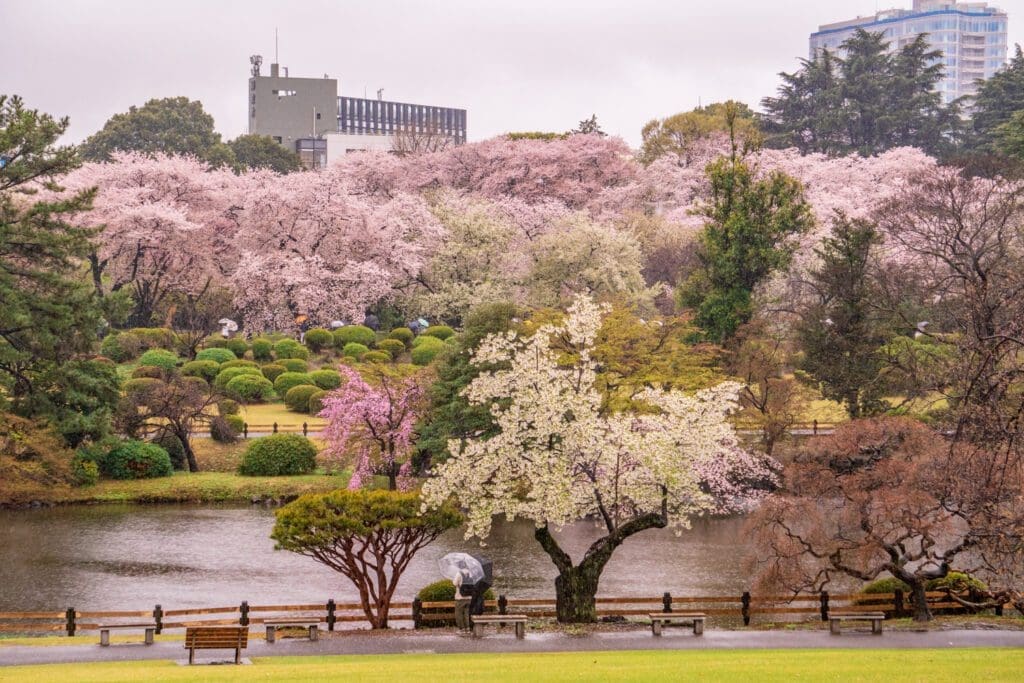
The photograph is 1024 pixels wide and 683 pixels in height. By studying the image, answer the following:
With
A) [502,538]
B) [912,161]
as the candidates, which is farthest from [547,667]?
[912,161]

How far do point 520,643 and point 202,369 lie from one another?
38.3 m

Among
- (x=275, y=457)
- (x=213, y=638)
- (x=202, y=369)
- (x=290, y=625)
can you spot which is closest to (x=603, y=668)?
(x=213, y=638)

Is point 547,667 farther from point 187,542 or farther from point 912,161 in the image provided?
point 912,161

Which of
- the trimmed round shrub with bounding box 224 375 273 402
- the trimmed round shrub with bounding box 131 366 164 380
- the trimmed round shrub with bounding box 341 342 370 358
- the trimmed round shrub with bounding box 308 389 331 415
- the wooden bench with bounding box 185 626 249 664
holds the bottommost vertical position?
the wooden bench with bounding box 185 626 249 664

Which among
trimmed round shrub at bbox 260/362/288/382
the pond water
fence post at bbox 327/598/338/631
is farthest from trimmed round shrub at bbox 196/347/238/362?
fence post at bbox 327/598/338/631

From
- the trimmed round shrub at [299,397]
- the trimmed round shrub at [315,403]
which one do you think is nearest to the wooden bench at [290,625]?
the trimmed round shrub at [315,403]

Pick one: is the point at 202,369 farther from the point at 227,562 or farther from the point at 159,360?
the point at 227,562

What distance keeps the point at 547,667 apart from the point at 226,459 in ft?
103

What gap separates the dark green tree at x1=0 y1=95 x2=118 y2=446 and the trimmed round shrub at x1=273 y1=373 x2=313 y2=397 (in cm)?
1320

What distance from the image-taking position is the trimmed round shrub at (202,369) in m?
61.7

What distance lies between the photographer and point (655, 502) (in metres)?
31.0

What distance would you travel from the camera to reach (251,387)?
199ft

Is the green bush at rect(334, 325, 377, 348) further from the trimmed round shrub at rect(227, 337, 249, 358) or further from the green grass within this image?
the green grass

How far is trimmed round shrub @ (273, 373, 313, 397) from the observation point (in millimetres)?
61844
